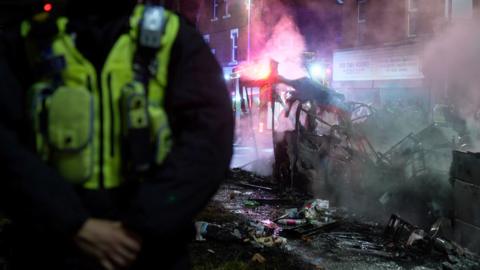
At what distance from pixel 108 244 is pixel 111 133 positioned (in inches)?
14.4

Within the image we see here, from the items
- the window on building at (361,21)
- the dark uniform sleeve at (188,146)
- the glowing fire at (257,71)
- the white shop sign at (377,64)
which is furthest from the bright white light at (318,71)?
the dark uniform sleeve at (188,146)

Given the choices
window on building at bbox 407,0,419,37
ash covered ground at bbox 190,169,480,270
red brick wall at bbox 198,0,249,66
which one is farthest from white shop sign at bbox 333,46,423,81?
ash covered ground at bbox 190,169,480,270

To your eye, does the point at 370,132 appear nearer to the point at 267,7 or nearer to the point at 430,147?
the point at 430,147

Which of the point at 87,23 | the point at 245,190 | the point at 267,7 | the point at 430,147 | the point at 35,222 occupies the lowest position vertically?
the point at 245,190

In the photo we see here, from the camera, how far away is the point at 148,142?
1.51 meters

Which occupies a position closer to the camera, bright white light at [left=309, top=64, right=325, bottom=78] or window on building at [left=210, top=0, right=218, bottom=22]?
bright white light at [left=309, top=64, right=325, bottom=78]

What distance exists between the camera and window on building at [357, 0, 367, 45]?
791 inches

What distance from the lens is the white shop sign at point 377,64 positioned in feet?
59.5

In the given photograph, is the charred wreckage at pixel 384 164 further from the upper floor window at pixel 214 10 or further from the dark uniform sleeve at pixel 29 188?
the upper floor window at pixel 214 10

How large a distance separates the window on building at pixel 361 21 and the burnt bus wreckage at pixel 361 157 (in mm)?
10648

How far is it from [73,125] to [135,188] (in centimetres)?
29

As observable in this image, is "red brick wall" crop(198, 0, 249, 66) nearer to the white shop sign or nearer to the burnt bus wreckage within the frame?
the white shop sign

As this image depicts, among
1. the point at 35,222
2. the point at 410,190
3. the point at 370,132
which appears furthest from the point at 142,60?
the point at 370,132

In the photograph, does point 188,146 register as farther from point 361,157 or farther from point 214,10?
point 214,10
